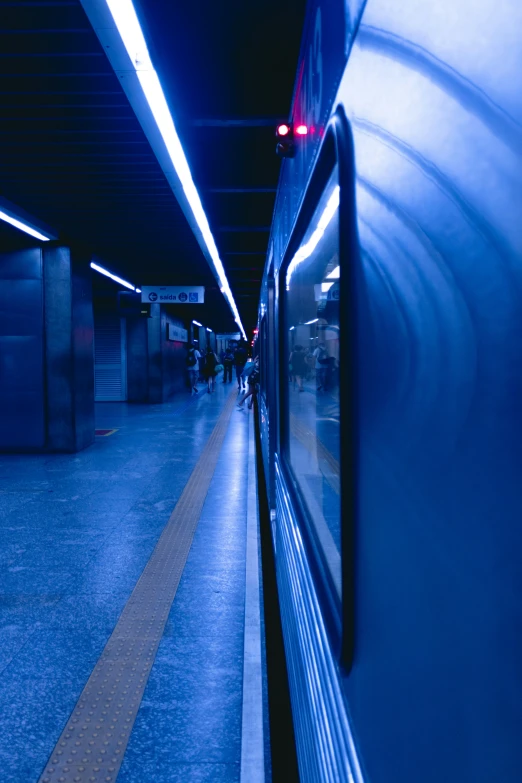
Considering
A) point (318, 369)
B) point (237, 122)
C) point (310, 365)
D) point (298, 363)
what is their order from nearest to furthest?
point (318, 369) → point (310, 365) → point (298, 363) → point (237, 122)

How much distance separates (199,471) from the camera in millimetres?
7969

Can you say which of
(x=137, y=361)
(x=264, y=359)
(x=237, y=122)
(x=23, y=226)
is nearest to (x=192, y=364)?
(x=137, y=361)

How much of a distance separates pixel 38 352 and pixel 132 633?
706cm

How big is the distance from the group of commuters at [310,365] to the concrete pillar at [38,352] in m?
6.85

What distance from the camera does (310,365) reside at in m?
3.07

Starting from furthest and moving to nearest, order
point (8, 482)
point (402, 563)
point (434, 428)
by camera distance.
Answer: point (8, 482), point (402, 563), point (434, 428)

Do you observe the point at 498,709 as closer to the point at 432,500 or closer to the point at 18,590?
the point at 432,500

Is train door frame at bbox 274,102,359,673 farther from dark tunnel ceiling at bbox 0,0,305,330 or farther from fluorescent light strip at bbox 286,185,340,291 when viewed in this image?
dark tunnel ceiling at bbox 0,0,305,330

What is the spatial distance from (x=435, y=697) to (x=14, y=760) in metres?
2.25

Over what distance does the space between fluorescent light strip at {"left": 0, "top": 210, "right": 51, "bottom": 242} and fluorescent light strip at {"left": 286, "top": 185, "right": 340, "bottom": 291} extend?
5.74 meters

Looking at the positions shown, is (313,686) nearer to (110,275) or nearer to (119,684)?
(119,684)

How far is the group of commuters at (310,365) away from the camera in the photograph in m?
2.21

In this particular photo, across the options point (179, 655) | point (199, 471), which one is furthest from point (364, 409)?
point (199, 471)

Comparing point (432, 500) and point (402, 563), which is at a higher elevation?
point (432, 500)
